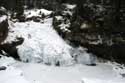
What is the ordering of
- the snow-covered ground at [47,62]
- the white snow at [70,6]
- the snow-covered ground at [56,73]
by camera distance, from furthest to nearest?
the white snow at [70,6] < the snow-covered ground at [47,62] < the snow-covered ground at [56,73]

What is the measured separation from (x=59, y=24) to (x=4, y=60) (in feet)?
10.6

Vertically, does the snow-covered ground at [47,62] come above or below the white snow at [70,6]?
below

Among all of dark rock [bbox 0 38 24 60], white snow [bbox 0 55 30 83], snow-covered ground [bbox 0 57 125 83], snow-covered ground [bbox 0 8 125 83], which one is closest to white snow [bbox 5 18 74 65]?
snow-covered ground [bbox 0 8 125 83]

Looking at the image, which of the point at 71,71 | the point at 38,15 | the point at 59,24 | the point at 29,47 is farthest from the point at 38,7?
the point at 71,71

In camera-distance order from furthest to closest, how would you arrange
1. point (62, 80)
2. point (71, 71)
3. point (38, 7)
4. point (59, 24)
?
point (38, 7)
point (59, 24)
point (71, 71)
point (62, 80)

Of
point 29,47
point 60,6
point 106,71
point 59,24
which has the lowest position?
point 106,71

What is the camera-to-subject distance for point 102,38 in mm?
10242

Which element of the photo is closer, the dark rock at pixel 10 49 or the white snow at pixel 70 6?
the dark rock at pixel 10 49

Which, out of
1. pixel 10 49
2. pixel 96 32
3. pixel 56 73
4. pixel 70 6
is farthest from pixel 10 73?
pixel 70 6

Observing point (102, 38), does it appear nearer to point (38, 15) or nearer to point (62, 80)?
point (62, 80)

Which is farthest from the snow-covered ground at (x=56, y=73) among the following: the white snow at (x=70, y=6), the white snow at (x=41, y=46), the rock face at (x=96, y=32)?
the white snow at (x=70, y=6)

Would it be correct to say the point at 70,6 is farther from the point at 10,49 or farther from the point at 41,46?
the point at 10,49

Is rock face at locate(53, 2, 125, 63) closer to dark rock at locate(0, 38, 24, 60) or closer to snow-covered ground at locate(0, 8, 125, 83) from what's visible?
snow-covered ground at locate(0, 8, 125, 83)

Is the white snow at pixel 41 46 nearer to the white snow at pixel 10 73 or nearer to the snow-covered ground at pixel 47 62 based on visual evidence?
the snow-covered ground at pixel 47 62
